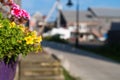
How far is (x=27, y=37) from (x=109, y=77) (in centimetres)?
1682

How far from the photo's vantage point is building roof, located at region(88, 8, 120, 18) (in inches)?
4409

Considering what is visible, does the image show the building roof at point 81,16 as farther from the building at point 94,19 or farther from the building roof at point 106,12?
the building roof at point 106,12

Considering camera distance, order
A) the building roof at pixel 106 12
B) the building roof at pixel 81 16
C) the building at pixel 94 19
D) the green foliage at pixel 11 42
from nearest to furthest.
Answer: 1. the green foliage at pixel 11 42
2. the building at pixel 94 19
3. the building roof at pixel 81 16
4. the building roof at pixel 106 12

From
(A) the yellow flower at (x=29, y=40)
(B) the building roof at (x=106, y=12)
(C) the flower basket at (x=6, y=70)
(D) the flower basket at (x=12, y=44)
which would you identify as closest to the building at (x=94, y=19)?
(B) the building roof at (x=106, y=12)

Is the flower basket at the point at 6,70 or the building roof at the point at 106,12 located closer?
the flower basket at the point at 6,70

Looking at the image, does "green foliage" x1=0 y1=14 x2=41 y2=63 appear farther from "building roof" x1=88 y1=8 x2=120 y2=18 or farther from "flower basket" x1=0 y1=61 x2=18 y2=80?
"building roof" x1=88 y1=8 x2=120 y2=18

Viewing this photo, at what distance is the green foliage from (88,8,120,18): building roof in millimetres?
107036

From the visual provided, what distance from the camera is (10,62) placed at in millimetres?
4820

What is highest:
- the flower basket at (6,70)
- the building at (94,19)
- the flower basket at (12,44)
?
the flower basket at (12,44)

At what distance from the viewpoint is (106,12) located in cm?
11469

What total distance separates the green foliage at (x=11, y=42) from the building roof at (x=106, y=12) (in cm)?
10704

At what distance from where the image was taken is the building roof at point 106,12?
11199cm

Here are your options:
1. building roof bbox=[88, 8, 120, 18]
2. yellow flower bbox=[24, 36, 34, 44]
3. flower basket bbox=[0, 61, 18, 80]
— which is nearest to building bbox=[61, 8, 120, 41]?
building roof bbox=[88, 8, 120, 18]

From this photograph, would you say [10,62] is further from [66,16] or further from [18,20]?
[66,16]
